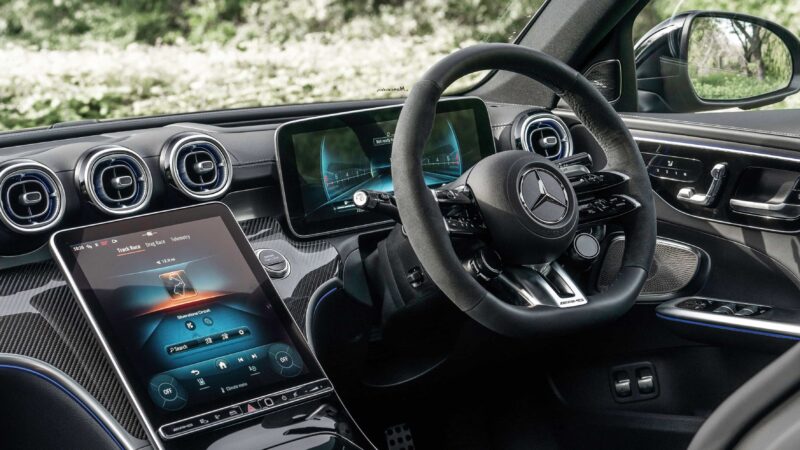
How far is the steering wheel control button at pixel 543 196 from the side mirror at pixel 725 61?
1.16 meters

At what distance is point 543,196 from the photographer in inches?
73.7

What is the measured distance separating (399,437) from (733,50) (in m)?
1.60

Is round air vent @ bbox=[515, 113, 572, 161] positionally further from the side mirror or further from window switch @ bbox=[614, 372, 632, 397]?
window switch @ bbox=[614, 372, 632, 397]

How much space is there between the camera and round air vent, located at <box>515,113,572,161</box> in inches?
107

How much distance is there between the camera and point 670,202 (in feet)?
8.93

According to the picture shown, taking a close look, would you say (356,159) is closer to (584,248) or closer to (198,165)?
(198,165)

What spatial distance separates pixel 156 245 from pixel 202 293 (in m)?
0.15

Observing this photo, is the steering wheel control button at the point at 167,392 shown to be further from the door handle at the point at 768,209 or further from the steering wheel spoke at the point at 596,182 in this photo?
the door handle at the point at 768,209

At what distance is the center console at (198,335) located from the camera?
75.0 inches

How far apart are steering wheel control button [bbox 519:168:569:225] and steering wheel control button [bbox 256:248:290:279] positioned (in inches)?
28.2

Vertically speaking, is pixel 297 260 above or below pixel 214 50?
above

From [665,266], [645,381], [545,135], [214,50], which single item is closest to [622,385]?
[645,381]

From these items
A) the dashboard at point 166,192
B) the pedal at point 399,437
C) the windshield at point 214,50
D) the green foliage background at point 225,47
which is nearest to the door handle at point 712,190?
the dashboard at point 166,192

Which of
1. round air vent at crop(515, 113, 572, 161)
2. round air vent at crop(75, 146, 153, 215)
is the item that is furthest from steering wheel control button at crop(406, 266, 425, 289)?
round air vent at crop(515, 113, 572, 161)
